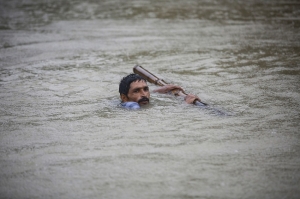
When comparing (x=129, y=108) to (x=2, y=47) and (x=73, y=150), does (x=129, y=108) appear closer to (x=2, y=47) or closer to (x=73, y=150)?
(x=73, y=150)

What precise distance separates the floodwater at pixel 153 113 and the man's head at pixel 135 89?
0.58 feet

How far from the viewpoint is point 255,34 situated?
33.7 feet

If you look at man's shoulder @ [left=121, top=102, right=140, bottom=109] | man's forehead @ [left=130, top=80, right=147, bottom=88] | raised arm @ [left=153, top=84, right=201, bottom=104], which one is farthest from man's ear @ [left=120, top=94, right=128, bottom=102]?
raised arm @ [left=153, top=84, right=201, bottom=104]

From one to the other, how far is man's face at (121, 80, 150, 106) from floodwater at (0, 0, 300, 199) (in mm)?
154

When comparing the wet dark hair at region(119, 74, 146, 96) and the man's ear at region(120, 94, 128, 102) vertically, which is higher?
the wet dark hair at region(119, 74, 146, 96)

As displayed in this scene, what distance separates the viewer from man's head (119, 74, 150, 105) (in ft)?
18.7

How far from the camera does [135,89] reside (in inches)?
225

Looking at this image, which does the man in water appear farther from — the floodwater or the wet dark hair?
the floodwater

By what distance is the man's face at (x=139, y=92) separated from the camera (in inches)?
225

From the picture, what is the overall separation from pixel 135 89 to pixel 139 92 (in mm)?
83

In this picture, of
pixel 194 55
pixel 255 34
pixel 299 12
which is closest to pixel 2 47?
pixel 194 55

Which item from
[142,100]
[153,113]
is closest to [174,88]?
[142,100]

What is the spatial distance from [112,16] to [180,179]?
10678mm

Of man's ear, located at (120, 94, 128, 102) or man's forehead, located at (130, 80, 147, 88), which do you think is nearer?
man's forehead, located at (130, 80, 147, 88)
